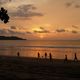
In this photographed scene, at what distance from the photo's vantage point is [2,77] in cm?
2662

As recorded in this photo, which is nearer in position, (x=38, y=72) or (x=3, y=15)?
(x=38, y=72)

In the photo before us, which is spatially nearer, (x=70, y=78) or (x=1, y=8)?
(x=70, y=78)

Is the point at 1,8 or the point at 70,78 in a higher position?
the point at 1,8

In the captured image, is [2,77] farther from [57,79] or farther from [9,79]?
[57,79]

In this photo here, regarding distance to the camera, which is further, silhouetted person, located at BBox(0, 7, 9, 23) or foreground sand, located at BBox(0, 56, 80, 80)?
silhouetted person, located at BBox(0, 7, 9, 23)

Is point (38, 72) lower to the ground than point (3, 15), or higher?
lower

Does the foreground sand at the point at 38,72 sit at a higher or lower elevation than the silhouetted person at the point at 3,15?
lower

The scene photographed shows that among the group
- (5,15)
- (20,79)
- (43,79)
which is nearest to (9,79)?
(20,79)

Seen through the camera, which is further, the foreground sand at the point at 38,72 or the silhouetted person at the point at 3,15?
the silhouetted person at the point at 3,15

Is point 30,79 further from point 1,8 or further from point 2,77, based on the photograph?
point 1,8

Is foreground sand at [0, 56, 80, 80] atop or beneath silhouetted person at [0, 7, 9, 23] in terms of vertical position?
beneath

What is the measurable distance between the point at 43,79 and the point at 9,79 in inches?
137

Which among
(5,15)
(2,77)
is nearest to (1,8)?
(5,15)

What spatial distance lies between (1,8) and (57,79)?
97.1 ft
